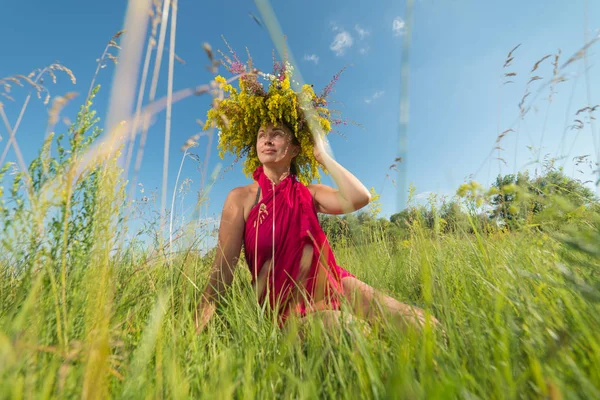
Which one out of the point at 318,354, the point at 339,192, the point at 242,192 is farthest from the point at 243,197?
the point at 318,354

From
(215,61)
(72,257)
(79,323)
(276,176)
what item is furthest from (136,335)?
(276,176)

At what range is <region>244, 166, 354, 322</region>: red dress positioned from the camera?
226 centimetres

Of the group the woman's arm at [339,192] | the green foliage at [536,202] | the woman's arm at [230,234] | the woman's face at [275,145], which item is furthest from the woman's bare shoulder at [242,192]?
the green foliage at [536,202]

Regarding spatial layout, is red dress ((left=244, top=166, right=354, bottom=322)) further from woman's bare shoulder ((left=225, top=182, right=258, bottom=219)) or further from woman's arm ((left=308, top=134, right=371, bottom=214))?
woman's arm ((left=308, top=134, right=371, bottom=214))

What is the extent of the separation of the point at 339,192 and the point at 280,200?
0.52m

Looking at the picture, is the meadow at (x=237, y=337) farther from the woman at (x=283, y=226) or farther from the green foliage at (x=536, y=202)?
the woman at (x=283, y=226)

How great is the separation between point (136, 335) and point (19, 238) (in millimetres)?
598

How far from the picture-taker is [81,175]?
116cm

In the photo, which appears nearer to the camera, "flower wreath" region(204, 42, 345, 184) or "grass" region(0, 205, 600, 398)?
"grass" region(0, 205, 600, 398)

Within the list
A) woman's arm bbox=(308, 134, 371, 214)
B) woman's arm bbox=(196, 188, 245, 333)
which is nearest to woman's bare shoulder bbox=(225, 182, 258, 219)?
woman's arm bbox=(196, 188, 245, 333)

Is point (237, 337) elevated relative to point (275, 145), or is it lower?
lower

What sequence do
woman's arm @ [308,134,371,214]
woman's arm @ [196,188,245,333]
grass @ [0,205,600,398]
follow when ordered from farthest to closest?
woman's arm @ [308,134,371,214] → woman's arm @ [196,188,245,333] → grass @ [0,205,600,398]

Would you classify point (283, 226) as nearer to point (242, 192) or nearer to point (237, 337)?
point (242, 192)

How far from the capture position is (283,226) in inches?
98.7
